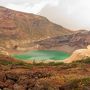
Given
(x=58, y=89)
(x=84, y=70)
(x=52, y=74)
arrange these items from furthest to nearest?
(x=84, y=70), (x=52, y=74), (x=58, y=89)

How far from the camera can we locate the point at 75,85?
64.2 feet

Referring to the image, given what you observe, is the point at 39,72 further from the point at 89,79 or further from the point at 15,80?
the point at 89,79

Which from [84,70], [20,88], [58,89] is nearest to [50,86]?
[58,89]

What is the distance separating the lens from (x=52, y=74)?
22.1 m

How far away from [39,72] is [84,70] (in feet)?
15.3

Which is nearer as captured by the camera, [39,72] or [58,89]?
[58,89]

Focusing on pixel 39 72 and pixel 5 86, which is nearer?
pixel 5 86

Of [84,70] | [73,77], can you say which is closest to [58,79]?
[73,77]

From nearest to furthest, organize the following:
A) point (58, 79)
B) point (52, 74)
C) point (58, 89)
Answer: point (58, 89), point (58, 79), point (52, 74)

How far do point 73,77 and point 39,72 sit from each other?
2.32 metres

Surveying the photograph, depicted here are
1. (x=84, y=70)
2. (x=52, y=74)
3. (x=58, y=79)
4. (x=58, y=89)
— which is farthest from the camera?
(x=84, y=70)

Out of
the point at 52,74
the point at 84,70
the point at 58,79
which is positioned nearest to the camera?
the point at 58,79

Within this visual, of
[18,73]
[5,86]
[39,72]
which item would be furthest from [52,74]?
[5,86]

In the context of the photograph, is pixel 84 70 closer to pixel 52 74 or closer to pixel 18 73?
pixel 52 74
